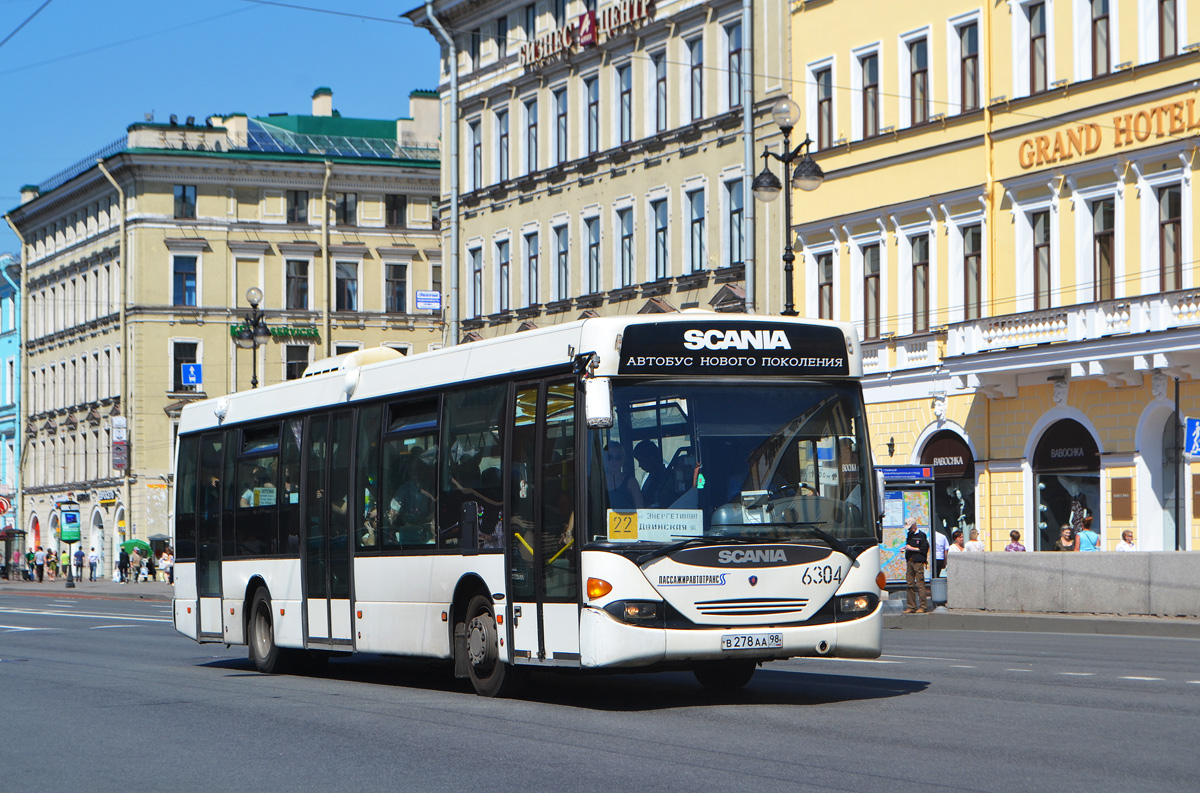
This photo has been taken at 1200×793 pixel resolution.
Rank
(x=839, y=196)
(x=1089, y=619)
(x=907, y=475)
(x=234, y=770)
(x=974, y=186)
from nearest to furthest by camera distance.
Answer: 1. (x=234, y=770)
2. (x=1089, y=619)
3. (x=907, y=475)
4. (x=974, y=186)
5. (x=839, y=196)

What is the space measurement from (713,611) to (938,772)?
11.8 feet

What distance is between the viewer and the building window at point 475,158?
57750 mm

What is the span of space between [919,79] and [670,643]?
29.6 m

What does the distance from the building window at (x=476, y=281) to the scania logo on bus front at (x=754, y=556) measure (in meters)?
44.7

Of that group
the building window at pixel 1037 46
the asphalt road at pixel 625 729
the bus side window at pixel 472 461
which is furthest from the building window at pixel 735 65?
the bus side window at pixel 472 461

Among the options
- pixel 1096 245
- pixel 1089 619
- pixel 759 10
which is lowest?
pixel 1089 619

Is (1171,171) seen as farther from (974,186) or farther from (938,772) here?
(938,772)

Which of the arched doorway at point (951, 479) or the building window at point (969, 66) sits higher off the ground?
the building window at point (969, 66)

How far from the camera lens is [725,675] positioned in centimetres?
1534

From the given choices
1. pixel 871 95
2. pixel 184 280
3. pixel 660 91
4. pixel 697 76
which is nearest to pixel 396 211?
pixel 184 280

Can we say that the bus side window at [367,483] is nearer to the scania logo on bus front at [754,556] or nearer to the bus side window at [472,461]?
the bus side window at [472,461]

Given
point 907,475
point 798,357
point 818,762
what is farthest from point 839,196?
point 818,762

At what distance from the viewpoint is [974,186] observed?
38.7 metres

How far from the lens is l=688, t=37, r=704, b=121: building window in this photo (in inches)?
1853
